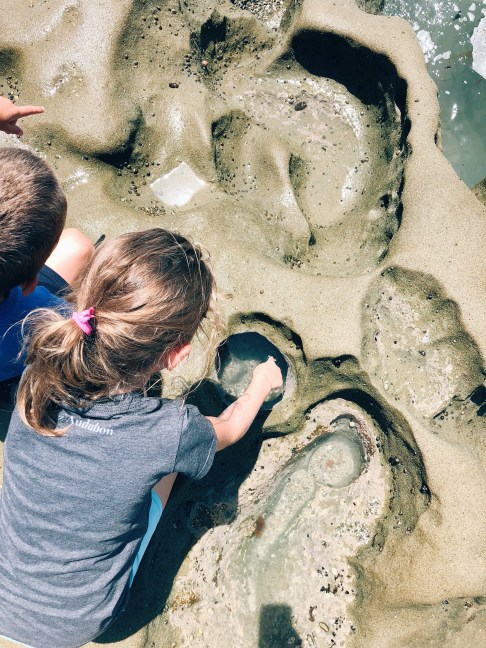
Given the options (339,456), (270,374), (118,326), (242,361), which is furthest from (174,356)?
(339,456)

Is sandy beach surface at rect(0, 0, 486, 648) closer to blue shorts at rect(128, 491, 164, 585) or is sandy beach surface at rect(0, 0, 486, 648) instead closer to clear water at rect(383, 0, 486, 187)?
blue shorts at rect(128, 491, 164, 585)

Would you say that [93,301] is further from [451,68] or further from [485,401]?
[451,68]

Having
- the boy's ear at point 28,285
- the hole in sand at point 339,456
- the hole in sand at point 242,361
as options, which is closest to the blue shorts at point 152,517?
the hole in sand at point 242,361

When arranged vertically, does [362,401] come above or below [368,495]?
above

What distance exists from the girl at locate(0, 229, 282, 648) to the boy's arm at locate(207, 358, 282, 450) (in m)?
0.39

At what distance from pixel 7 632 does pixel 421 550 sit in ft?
7.48

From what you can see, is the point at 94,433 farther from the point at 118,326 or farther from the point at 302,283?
the point at 302,283

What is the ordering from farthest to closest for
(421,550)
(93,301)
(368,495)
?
(368,495) → (421,550) → (93,301)

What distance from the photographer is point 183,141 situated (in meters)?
3.50

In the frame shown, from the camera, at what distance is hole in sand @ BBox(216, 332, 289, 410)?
3.35 m

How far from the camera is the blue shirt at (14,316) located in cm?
237

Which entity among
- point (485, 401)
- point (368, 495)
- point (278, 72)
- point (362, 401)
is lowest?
point (368, 495)

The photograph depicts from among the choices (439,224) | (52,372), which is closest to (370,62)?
(439,224)

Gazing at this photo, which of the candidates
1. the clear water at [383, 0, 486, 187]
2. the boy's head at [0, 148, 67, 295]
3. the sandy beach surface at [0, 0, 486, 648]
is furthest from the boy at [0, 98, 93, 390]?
the clear water at [383, 0, 486, 187]
